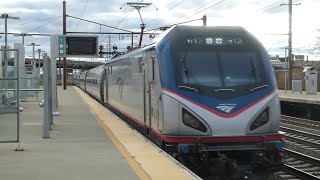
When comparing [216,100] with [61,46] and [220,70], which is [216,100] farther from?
[61,46]

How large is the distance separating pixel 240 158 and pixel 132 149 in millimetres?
2132

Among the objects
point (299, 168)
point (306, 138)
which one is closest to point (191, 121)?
point (299, 168)

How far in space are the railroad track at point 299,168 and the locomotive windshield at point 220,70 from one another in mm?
2379

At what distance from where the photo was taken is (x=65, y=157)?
9.16 meters

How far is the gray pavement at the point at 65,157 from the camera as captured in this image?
24.7 feet

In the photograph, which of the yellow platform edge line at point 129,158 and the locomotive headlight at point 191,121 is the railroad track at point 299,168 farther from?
the yellow platform edge line at point 129,158

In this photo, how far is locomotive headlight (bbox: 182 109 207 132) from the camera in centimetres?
854

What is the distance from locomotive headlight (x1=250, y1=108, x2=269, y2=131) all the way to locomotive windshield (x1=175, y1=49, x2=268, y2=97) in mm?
460

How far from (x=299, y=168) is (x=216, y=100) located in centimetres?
383

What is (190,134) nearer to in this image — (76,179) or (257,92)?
(257,92)

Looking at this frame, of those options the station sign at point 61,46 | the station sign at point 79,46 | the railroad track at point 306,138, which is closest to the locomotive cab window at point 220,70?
the railroad track at point 306,138

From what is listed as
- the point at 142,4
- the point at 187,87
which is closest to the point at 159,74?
the point at 187,87

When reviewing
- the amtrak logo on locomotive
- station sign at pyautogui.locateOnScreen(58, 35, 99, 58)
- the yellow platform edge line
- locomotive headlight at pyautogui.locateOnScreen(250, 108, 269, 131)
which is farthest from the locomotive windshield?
station sign at pyautogui.locateOnScreen(58, 35, 99, 58)

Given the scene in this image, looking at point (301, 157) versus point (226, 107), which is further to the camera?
point (301, 157)
